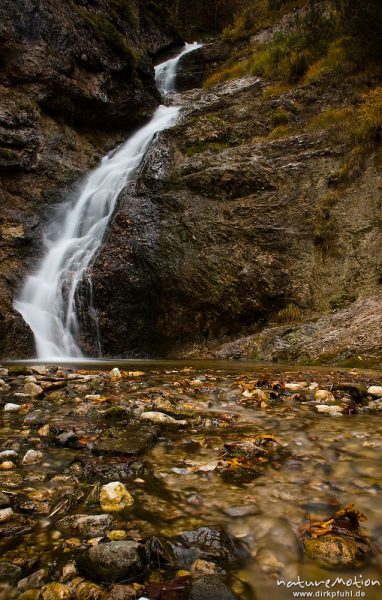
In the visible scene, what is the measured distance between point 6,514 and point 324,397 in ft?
10.4

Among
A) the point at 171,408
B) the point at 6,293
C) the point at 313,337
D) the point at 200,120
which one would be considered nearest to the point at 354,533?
the point at 171,408

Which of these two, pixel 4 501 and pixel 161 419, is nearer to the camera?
pixel 4 501

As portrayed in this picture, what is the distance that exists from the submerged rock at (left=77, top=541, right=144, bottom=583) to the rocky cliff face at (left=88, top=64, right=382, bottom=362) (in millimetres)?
8172

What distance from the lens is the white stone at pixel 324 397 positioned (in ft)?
13.5

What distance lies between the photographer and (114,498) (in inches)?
79.3

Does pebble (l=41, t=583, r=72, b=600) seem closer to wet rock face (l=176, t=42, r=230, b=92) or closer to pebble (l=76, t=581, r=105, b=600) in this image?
pebble (l=76, t=581, r=105, b=600)

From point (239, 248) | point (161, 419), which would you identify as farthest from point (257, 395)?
point (239, 248)

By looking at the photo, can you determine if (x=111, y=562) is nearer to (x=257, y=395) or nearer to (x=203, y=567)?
(x=203, y=567)

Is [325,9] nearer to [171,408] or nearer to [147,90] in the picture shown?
[147,90]

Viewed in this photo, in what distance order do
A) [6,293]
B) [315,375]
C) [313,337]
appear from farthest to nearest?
[6,293], [313,337], [315,375]

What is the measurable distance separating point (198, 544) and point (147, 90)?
22.4 m

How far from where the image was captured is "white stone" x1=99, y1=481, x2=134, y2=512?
6.48ft

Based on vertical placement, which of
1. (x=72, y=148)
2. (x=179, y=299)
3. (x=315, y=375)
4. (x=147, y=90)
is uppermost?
(x=147, y=90)

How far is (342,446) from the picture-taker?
8.96ft
